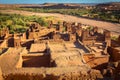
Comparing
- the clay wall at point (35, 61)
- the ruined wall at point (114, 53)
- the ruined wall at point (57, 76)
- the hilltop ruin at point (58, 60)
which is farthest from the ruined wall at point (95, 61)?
the ruined wall at point (57, 76)

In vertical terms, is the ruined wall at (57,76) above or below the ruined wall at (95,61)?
above

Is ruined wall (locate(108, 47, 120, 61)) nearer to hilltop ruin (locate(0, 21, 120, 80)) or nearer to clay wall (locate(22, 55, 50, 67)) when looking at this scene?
hilltop ruin (locate(0, 21, 120, 80))

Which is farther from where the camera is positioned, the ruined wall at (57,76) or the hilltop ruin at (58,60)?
the hilltop ruin at (58,60)

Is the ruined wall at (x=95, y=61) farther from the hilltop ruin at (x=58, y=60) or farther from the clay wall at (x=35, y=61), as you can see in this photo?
the clay wall at (x=35, y=61)

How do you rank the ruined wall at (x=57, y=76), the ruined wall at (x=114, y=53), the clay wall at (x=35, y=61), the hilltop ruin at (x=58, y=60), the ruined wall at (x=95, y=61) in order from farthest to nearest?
the ruined wall at (x=114, y=53)
the ruined wall at (x=95, y=61)
the clay wall at (x=35, y=61)
the hilltop ruin at (x=58, y=60)
the ruined wall at (x=57, y=76)

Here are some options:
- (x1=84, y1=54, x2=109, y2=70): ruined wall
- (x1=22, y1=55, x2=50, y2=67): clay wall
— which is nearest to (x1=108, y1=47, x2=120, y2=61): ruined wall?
(x1=84, y1=54, x2=109, y2=70): ruined wall

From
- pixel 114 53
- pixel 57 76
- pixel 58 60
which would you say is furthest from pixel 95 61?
pixel 57 76

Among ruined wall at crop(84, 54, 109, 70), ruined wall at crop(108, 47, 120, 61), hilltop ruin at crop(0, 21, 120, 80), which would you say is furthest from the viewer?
ruined wall at crop(108, 47, 120, 61)

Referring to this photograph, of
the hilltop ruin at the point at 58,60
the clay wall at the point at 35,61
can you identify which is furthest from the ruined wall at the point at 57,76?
the clay wall at the point at 35,61

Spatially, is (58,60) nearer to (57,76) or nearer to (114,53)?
(57,76)

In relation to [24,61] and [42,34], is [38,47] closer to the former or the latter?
[24,61]

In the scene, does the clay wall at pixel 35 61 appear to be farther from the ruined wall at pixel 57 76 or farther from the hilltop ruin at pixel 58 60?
the ruined wall at pixel 57 76

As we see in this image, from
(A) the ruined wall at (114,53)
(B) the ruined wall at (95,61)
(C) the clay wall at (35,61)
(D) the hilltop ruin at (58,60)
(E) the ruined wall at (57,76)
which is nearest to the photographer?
(E) the ruined wall at (57,76)

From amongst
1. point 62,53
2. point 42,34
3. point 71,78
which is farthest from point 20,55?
point 42,34
